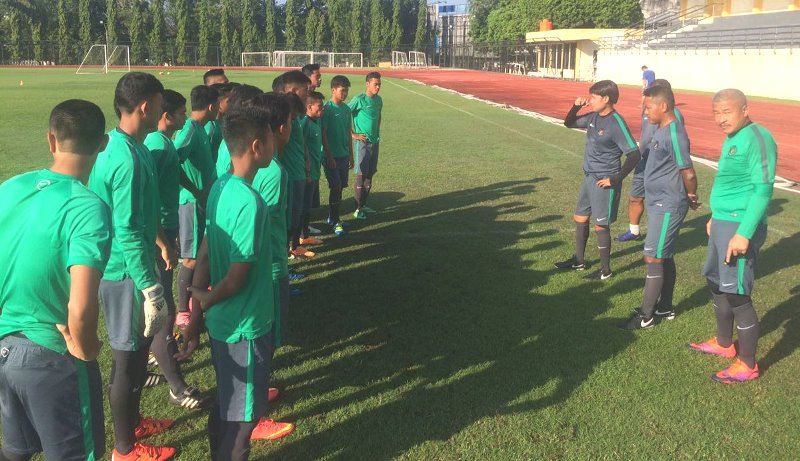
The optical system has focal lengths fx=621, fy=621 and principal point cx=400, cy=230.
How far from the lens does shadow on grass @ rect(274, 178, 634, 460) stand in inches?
155

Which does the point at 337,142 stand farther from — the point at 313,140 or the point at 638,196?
the point at 638,196

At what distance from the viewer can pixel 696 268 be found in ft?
22.7

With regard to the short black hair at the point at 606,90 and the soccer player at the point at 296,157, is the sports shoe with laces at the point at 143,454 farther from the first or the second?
the short black hair at the point at 606,90

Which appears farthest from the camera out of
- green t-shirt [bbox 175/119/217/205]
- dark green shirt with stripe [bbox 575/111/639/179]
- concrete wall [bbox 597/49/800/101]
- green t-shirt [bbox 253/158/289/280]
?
concrete wall [bbox 597/49/800/101]

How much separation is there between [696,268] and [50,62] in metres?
80.5

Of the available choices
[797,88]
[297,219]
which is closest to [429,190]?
[297,219]

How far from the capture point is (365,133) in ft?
30.4

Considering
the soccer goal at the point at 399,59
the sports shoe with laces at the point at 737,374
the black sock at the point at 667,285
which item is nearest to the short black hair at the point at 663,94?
the black sock at the point at 667,285

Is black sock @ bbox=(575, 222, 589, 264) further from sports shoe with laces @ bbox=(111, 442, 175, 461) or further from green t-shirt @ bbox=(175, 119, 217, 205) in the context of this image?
sports shoe with laces @ bbox=(111, 442, 175, 461)

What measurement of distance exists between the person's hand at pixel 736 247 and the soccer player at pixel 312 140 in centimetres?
457

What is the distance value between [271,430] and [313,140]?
14.4 feet

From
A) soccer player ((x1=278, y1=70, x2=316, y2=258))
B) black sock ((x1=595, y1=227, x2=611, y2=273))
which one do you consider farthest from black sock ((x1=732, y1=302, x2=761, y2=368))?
soccer player ((x1=278, y1=70, x2=316, y2=258))

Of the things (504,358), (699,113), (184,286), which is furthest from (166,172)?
(699,113)

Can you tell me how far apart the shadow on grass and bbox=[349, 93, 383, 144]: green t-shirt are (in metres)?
2.08
